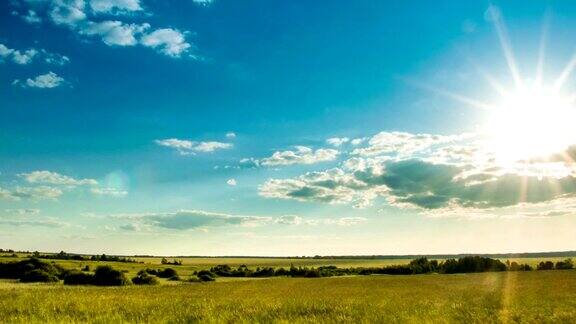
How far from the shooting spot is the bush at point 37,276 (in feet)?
188

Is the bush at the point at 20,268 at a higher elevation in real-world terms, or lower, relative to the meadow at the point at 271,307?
lower

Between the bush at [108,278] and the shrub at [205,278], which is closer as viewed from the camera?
the bush at [108,278]

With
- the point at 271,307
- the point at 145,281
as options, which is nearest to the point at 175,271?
the point at 145,281

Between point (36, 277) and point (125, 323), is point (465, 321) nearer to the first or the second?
point (125, 323)

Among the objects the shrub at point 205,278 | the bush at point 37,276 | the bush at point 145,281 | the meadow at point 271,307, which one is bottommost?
the shrub at point 205,278

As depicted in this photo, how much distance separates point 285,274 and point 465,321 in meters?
93.9

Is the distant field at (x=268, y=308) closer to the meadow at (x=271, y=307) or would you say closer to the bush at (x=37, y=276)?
the meadow at (x=271, y=307)

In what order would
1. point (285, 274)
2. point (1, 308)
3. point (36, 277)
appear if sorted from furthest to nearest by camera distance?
point (285, 274), point (36, 277), point (1, 308)

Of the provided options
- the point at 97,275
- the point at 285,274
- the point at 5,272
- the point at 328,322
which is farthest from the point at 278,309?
the point at 285,274

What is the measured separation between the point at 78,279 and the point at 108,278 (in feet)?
11.2

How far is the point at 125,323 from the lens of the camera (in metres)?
12.7

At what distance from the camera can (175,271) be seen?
298 feet

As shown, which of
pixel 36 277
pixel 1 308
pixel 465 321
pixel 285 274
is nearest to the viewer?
pixel 465 321

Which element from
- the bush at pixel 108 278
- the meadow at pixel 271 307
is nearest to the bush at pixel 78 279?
the bush at pixel 108 278
